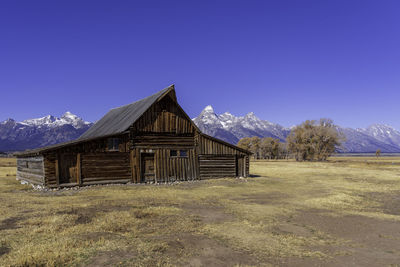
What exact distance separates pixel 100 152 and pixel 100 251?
59.4 ft

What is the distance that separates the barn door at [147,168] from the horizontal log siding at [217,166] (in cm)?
541

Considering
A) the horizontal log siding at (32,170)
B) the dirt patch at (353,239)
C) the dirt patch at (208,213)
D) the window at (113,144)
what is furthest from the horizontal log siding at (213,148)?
the dirt patch at (353,239)

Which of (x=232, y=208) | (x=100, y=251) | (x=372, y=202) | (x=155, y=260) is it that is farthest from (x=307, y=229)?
(x=372, y=202)

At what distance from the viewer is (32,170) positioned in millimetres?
25922

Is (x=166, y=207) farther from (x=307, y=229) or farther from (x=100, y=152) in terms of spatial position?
(x=100, y=152)

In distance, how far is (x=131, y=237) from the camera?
932 centimetres

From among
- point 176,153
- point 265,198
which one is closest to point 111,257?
point 265,198

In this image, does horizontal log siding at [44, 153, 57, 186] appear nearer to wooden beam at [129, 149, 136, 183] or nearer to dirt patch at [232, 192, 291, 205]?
wooden beam at [129, 149, 136, 183]

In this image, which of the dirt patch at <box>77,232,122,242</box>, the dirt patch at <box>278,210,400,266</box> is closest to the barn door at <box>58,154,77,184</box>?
the dirt patch at <box>77,232,122,242</box>

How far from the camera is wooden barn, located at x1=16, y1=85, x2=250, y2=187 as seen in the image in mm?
23344

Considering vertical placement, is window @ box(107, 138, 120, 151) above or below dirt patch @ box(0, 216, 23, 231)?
above

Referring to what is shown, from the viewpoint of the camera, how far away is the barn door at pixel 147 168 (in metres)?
27.0

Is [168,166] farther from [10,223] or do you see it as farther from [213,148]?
[10,223]

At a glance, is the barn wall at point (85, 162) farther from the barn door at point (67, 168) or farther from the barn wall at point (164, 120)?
the barn wall at point (164, 120)
